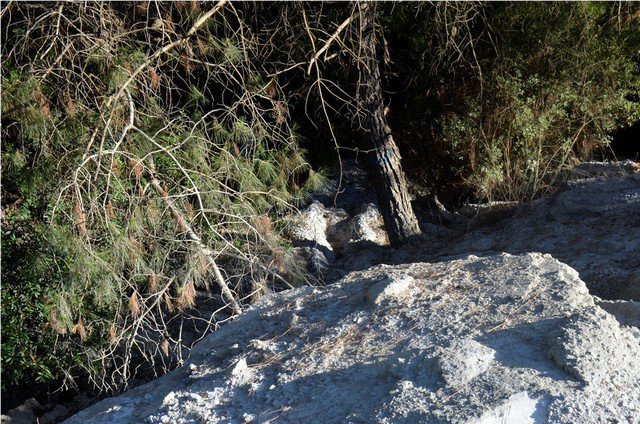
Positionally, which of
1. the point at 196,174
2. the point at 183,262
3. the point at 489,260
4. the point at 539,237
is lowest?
the point at 539,237

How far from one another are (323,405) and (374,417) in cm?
27

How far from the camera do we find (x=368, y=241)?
7.05 meters

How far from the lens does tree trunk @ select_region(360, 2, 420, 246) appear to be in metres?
6.54

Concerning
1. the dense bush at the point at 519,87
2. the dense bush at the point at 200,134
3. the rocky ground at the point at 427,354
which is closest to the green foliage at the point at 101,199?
the dense bush at the point at 200,134

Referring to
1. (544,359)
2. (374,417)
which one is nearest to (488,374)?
(544,359)

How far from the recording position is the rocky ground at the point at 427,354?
2.80m

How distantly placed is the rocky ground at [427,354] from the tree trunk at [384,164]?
6.94 feet

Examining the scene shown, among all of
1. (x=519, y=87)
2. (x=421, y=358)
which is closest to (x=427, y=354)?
(x=421, y=358)

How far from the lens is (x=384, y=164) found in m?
6.70

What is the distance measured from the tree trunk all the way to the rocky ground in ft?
6.94

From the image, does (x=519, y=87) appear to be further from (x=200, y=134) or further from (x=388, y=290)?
(x=388, y=290)

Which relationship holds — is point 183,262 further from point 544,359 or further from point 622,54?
point 622,54

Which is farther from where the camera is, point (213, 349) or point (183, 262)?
point (183, 262)

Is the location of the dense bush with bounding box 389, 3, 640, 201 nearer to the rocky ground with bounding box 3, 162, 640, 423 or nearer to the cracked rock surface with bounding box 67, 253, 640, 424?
the rocky ground with bounding box 3, 162, 640, 423
